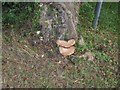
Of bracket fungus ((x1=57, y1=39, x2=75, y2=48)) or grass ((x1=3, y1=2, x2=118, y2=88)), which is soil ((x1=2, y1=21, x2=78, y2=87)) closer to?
grass ((x1=3, y1=2, x2=118, y2=88))

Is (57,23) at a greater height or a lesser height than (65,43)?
greater

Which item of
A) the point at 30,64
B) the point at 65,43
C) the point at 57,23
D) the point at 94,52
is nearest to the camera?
the point at 30,64

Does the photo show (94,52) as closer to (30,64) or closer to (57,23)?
(57,23)

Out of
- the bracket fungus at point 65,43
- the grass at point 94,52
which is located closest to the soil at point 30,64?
the grass at point 94,52

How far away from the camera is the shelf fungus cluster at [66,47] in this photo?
175 inches

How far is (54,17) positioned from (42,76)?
1.10m

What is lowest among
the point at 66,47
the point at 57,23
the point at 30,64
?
the point at 30,64

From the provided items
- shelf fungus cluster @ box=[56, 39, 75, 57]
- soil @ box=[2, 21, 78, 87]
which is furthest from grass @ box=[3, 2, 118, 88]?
shelf fungus cluster @ box=[56, 39, 75, 57]

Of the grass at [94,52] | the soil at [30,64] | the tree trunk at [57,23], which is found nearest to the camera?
the soil at [30,64]

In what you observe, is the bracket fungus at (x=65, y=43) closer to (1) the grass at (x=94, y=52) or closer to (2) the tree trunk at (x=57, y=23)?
(2) the tree trunk at (x=57, y=23)

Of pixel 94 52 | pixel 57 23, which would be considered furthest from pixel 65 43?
pixel 94 52

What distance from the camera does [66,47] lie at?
446 centimetres

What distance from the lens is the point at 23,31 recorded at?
4.72 metres

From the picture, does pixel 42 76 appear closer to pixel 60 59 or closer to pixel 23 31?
pixel 60 59
